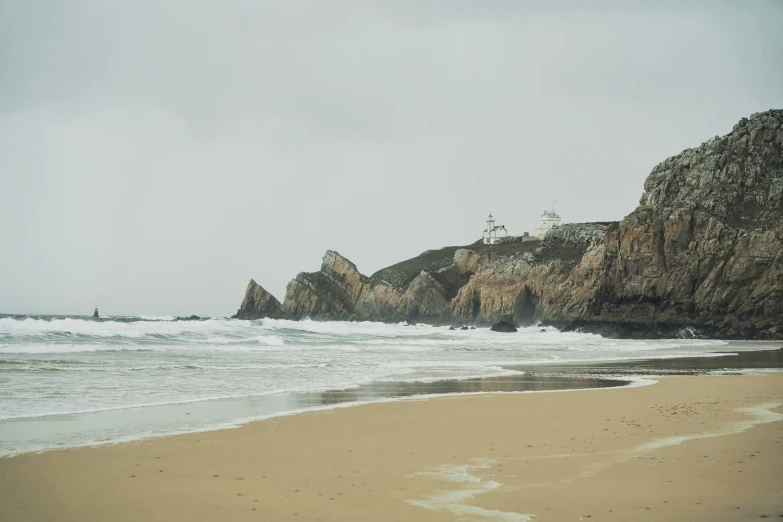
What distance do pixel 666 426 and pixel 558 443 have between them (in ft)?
7.60

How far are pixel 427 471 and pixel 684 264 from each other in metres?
57.7

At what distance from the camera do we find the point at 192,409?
12531 millimetres

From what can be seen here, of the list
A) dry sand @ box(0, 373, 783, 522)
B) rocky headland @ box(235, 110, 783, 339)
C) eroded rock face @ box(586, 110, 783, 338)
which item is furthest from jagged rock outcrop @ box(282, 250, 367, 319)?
dry sand @ box(0, 373, 783, 522)

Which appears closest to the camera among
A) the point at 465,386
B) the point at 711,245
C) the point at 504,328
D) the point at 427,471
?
the point at 427,471

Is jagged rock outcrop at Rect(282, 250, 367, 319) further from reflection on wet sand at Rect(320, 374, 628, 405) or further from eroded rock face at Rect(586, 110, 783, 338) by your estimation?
reflection on wet sand at Rect(320, 374, 628, 405)

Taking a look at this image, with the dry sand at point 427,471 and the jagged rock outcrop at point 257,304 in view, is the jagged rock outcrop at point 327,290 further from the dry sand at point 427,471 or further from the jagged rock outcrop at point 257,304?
the dry sand at point 427,471

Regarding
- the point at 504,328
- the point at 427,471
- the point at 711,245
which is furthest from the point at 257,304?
the point at 427,471

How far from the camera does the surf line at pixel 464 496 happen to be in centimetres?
577

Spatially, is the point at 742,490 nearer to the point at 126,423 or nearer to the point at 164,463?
the point at 164,463

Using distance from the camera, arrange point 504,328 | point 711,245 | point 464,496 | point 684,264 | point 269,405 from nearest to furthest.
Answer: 1. point 464,496
2. point 269,405
3. point 711,245
4. point 684,264
5. point 504,328

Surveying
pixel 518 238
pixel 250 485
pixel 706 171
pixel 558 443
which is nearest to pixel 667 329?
pixel 706 171

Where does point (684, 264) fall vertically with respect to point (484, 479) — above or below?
above

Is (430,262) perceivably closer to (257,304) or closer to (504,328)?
(257,304)

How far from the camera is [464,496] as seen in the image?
6.39m
